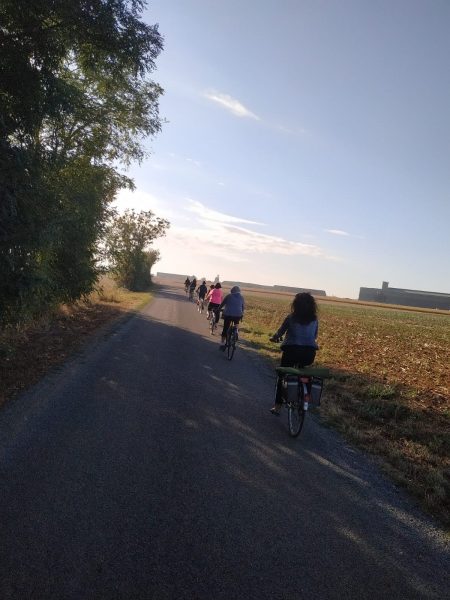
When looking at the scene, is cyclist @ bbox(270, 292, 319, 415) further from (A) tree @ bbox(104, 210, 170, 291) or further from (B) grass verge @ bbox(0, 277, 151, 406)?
(A) tree @ bbox(104, 210, 170, 291)

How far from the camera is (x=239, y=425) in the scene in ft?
21.9

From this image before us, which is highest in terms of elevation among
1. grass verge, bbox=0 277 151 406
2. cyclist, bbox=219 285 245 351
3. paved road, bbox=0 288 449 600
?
cyclist, bbox=219 285 245 351

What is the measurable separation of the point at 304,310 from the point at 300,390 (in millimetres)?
1304

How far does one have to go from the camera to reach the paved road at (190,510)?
311 cm

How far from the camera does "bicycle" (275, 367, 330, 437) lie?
6.55 meters

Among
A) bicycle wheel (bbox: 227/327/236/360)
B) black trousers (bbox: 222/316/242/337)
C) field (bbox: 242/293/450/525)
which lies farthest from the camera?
black trousers (bbox: 222/316/242/337)

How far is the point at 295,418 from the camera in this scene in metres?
6.62

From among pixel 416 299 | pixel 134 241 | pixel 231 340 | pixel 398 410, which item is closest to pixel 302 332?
pixel 398 410

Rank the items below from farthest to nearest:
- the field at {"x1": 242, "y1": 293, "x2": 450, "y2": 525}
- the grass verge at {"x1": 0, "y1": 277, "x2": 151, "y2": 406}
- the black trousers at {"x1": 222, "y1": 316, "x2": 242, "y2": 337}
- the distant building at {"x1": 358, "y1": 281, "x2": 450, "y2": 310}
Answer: the distant building at {"x1": 358, "y1": 281, "x2": 450, "y2": 310} < the black trousers at {"x1": 222, "y1": 316, "x2": 242, "y2": 337} < the grass verge at {"x1": 0, "y1": 277, "x2": 151, "y2": 406} < the field at {"x1": 242, "y1": 293, "x2": 450, "y2": 525}

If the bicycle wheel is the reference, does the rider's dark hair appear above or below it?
above

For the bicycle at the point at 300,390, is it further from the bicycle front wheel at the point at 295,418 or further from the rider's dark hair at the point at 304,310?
the rider's dark hair at the point at 304,310

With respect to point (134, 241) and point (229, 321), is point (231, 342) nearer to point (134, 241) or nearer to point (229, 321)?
point (229, 321)

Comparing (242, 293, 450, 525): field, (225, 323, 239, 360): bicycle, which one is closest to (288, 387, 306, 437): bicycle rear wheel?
(242, 293, 450, 525): field

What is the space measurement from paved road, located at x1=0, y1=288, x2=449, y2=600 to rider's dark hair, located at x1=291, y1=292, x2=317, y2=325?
1846 millimetres
